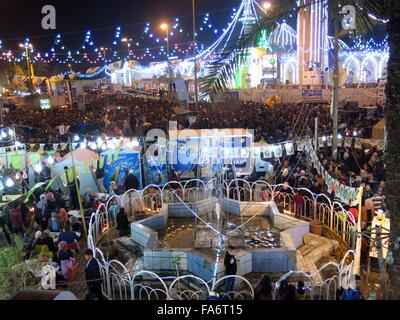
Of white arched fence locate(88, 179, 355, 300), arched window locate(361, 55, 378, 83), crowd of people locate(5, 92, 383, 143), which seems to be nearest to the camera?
white arched fence locate(88, 179, 355, 300)

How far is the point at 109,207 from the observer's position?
1137cm

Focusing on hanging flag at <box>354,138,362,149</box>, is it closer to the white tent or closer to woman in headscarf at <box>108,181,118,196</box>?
woman in headscarf at <box>108,181,118,196</box>

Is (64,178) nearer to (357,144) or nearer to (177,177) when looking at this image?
(177,177)

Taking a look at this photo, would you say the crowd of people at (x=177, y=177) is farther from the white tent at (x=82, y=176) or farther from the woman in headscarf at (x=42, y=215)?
the white tent at (x=82, y=176)

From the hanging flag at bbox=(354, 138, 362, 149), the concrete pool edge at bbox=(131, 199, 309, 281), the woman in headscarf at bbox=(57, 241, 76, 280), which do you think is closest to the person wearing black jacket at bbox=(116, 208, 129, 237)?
the concrete pool edge at bbox=(131, 199, 309, 281)

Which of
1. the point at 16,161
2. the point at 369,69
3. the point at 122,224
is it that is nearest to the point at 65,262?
the point at 122,224

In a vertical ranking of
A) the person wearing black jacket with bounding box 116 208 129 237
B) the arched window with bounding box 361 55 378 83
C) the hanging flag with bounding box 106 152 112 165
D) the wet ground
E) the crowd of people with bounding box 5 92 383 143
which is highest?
the arched window with bounding box 361 55 378 83

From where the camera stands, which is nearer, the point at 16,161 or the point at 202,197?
the point at 202,197

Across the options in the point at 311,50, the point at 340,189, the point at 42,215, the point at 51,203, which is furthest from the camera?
the point at 311,50

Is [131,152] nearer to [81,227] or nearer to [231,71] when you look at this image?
[81,227]

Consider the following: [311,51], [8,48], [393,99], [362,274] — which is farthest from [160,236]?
[8,48]

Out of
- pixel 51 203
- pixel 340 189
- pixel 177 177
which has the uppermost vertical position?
pixel 340 189

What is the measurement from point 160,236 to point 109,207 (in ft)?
6.46

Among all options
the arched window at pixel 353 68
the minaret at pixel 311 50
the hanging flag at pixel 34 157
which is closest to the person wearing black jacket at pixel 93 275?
the hanging flag at pixel 34 157
